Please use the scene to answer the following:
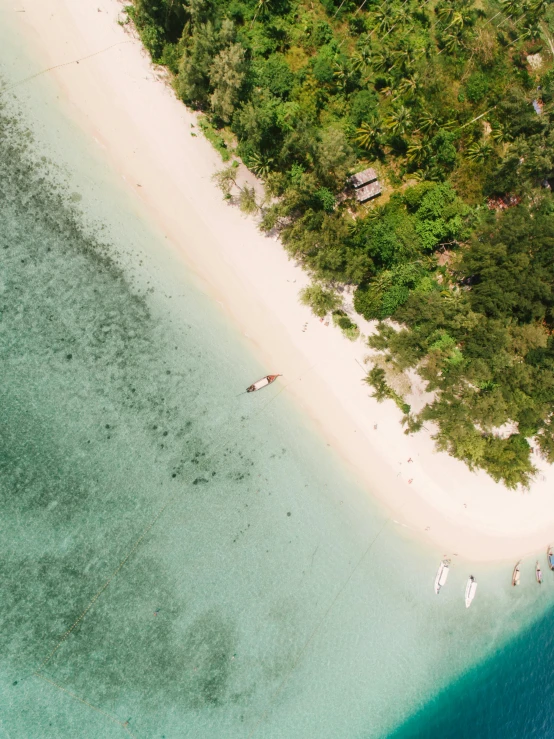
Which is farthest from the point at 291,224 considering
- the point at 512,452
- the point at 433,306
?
the point at 512,452

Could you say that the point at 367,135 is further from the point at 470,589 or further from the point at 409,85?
the point at 470,589

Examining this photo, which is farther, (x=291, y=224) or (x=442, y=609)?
(x=442, y=609)

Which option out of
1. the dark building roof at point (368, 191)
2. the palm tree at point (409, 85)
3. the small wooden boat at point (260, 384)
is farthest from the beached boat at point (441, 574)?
the palm tree at point (409, 85)

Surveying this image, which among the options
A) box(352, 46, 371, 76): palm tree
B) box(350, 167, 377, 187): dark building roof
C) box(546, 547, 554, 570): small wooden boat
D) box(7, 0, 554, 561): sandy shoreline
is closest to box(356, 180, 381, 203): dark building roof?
box(350, 167, 377, 187): dark building roof

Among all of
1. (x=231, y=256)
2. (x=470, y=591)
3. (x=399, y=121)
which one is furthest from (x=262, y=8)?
(x=470, y=591)

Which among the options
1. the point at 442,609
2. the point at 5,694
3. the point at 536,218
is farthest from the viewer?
the point at 442,609

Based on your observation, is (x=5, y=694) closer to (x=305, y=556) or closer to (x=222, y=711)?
(x=222, y=711)
